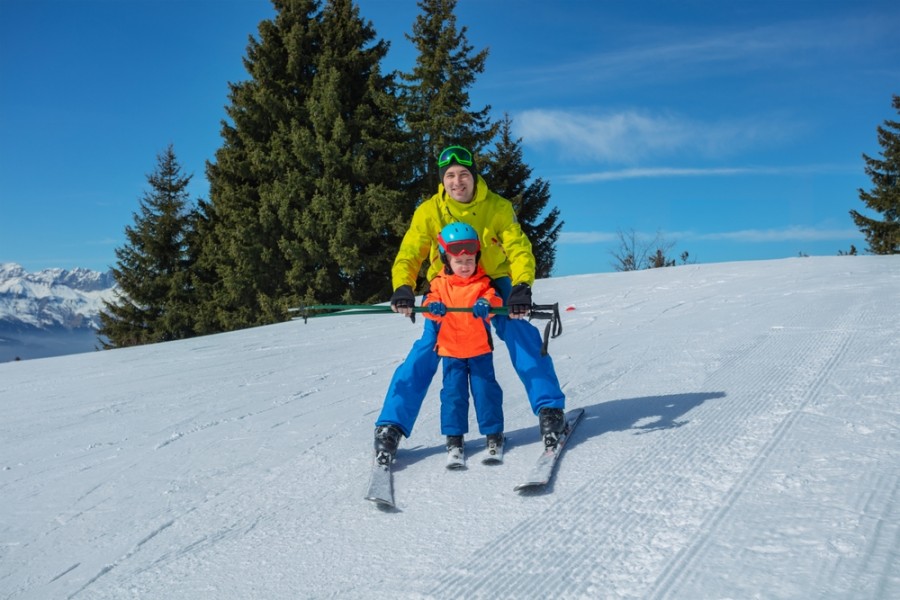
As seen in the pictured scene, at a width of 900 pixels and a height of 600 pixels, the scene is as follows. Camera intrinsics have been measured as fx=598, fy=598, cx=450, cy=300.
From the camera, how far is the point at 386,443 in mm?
2848

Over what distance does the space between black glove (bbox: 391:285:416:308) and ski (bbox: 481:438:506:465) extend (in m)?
0.78

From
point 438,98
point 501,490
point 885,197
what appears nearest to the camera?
point 501,490

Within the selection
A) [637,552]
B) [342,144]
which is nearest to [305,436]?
[637,552]

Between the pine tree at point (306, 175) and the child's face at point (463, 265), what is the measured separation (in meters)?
15.8

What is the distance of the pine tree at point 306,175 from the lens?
1939 centimetres

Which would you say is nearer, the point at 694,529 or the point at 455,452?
the point at 694,529

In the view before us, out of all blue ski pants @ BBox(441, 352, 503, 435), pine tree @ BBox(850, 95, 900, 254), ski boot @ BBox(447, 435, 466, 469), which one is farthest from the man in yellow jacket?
pine tree @ BBox(850, 95, 900, 254)

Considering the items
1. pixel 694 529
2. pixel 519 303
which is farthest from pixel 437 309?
pixel 694 529

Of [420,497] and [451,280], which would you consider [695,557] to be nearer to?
[420,497]

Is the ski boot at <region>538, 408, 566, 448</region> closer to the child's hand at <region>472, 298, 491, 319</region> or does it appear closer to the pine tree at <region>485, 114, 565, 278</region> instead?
the child's hand at <region>472, 298, 491, 319</region>

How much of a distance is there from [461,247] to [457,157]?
0.47 meters

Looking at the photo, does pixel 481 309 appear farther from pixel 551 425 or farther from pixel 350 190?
pixel 350 190

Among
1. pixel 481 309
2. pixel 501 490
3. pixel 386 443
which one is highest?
pixel 481 309

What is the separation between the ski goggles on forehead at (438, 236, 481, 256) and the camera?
9.73ft
